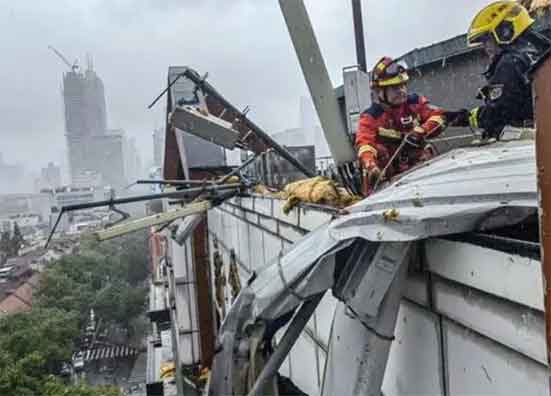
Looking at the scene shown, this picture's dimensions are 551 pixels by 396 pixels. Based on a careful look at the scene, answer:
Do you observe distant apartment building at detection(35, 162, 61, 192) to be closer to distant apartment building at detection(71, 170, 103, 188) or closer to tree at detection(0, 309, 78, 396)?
distant apartment building at detection(71, 170, 103, 188)

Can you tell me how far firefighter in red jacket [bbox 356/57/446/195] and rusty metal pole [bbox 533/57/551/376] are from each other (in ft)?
6.15

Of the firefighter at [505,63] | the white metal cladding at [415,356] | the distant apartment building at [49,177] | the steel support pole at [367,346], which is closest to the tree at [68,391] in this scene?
the white metal cladding at [415,356]

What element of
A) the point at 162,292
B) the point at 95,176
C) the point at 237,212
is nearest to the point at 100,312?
the point at 162,292

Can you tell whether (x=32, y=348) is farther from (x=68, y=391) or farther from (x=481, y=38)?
(x=481, y=38)

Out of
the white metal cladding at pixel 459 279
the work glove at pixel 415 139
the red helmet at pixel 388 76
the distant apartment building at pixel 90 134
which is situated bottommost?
the white metal cladding at pixel 459 279

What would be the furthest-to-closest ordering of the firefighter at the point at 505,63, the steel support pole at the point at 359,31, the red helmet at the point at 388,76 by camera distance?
1. the steel support pole at the point at 359,31
2. the red helmet at the point at 388,76
3. the firefighter at the point at 505,63

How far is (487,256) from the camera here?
1.63 m

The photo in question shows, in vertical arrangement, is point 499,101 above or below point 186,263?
above

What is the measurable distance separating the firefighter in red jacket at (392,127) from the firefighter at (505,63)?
365mm

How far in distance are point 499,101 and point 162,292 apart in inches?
908

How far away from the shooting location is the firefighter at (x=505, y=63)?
2.80 m

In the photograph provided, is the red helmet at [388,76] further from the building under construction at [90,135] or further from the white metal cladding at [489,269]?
the building under construction at [90,135]

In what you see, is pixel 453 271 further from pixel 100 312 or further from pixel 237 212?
pixel 100 312

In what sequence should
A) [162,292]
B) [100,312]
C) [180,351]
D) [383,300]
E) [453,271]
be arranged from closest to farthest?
[453,271]
[383,300]
[180,351]
[162,292]
[100,312]
